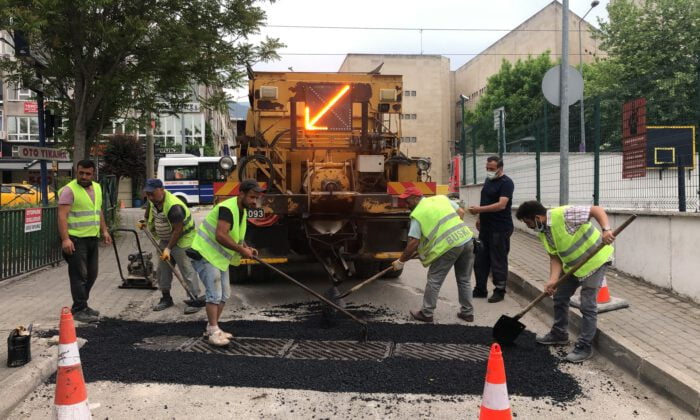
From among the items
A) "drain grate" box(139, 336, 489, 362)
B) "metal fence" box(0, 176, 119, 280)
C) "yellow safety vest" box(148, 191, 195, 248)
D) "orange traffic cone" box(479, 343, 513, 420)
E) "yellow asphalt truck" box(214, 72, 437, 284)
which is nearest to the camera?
"orange traffic cone" box(479, 343, 513, 420)

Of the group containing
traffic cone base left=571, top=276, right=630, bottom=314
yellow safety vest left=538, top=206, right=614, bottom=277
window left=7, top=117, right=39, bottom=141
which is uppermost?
window left=7, top=117, right=39, bottom=141

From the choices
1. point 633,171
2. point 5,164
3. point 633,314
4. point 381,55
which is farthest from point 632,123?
point 381,55

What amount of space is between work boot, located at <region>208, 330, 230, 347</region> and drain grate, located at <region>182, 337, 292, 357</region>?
0.11ft

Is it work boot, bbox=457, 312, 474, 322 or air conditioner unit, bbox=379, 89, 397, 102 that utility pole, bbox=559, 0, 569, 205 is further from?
work boot, bbox=457, 312, 474, 322

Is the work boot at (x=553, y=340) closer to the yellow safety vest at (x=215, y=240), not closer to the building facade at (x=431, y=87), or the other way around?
the yellow safety vest at (x=215, y=240)

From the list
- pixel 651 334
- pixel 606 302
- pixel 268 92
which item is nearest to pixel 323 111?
pixel 268 92

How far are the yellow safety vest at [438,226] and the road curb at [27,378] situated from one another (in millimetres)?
3371

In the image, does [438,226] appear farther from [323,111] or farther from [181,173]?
[181,173]

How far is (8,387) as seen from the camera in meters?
3.59

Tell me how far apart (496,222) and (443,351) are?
2.38 m

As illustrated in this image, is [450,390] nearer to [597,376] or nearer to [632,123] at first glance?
[597,376]

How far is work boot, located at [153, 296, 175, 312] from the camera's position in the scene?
20.3ft

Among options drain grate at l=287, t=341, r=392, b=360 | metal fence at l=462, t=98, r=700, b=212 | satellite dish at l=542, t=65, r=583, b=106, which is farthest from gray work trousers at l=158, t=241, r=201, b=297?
metal fence at l=462, t=98, r=700, b=212

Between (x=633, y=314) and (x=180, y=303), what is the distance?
4.99 metres
